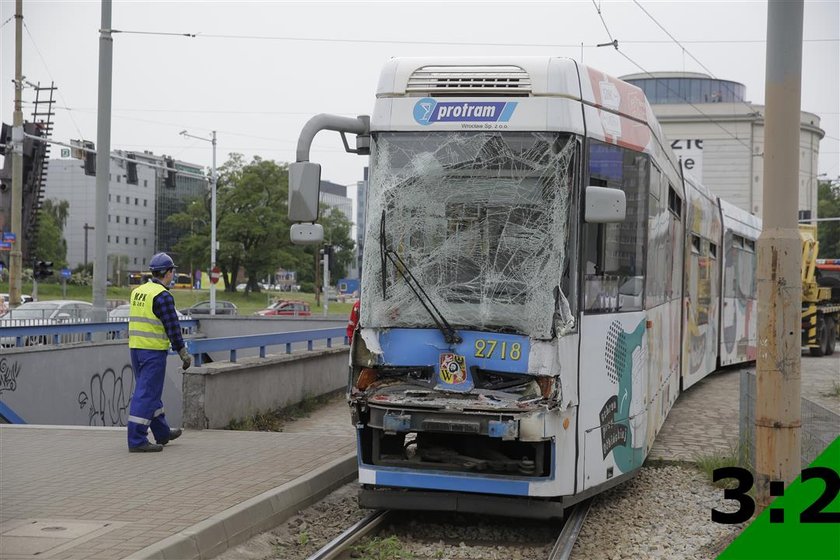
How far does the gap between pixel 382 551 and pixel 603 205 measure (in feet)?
9.68

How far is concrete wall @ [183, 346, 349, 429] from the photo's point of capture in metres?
11.7

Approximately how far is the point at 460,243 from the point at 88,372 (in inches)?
463

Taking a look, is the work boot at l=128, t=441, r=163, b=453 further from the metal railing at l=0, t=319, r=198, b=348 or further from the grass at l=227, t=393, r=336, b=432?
the metal railing at l=0, t=319, r=198, b=348

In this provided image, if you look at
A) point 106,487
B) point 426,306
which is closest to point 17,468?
point 106,487

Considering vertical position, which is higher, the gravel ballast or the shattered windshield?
the shattered windshield

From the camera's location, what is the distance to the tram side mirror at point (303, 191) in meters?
7.55

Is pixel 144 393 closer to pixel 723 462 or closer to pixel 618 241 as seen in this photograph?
pixel 618 241

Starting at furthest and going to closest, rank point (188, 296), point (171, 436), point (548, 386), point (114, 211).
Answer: point (114, 211) → point (188, 296) → point (171, 436) → point (548, 386)

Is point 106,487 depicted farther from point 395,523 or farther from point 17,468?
point 395,523

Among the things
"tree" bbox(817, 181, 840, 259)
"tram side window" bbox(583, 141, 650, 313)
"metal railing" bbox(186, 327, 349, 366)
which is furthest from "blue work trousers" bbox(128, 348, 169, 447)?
"tree" bbox(817, 181, 840, 259)

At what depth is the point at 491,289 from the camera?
7.52 m

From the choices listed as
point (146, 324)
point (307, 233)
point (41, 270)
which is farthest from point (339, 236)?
point (307, 233)

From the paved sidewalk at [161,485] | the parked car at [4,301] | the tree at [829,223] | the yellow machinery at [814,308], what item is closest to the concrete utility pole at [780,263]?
the paved sidewalk at [161,485]

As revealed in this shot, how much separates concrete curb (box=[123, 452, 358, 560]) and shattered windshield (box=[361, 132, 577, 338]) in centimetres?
152
